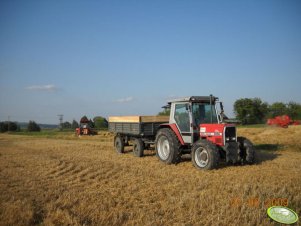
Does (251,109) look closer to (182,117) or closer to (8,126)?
(8,126)

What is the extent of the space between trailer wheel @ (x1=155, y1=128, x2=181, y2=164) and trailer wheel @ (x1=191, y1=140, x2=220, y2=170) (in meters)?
0.91

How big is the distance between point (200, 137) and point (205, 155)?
2.60ft

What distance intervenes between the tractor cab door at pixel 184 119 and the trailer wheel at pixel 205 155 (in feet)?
2.34

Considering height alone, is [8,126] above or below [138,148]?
above

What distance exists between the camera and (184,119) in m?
10.5

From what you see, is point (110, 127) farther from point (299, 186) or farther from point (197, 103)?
point (299, 186)

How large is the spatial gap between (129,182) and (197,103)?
13.1 feet

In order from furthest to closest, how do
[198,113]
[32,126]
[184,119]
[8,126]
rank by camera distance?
1. [32,126]
2. [8,126]
3. [184,119]
4. [198,113]

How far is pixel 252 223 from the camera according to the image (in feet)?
15.9

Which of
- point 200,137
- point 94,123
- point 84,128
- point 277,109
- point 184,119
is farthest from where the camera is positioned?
point 277,109

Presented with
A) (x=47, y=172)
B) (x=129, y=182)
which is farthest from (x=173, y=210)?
(x=47, y=172)

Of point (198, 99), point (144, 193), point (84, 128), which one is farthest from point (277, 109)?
point (144, 193)

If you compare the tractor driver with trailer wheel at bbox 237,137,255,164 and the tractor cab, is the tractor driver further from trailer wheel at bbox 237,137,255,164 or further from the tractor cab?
trailer wheel at bbox 237,137,255,164

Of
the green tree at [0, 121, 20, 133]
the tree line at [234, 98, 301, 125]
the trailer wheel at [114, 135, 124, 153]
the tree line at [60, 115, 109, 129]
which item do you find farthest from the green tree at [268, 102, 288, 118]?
the trailer wheel at [114, 135, 124, 153]
